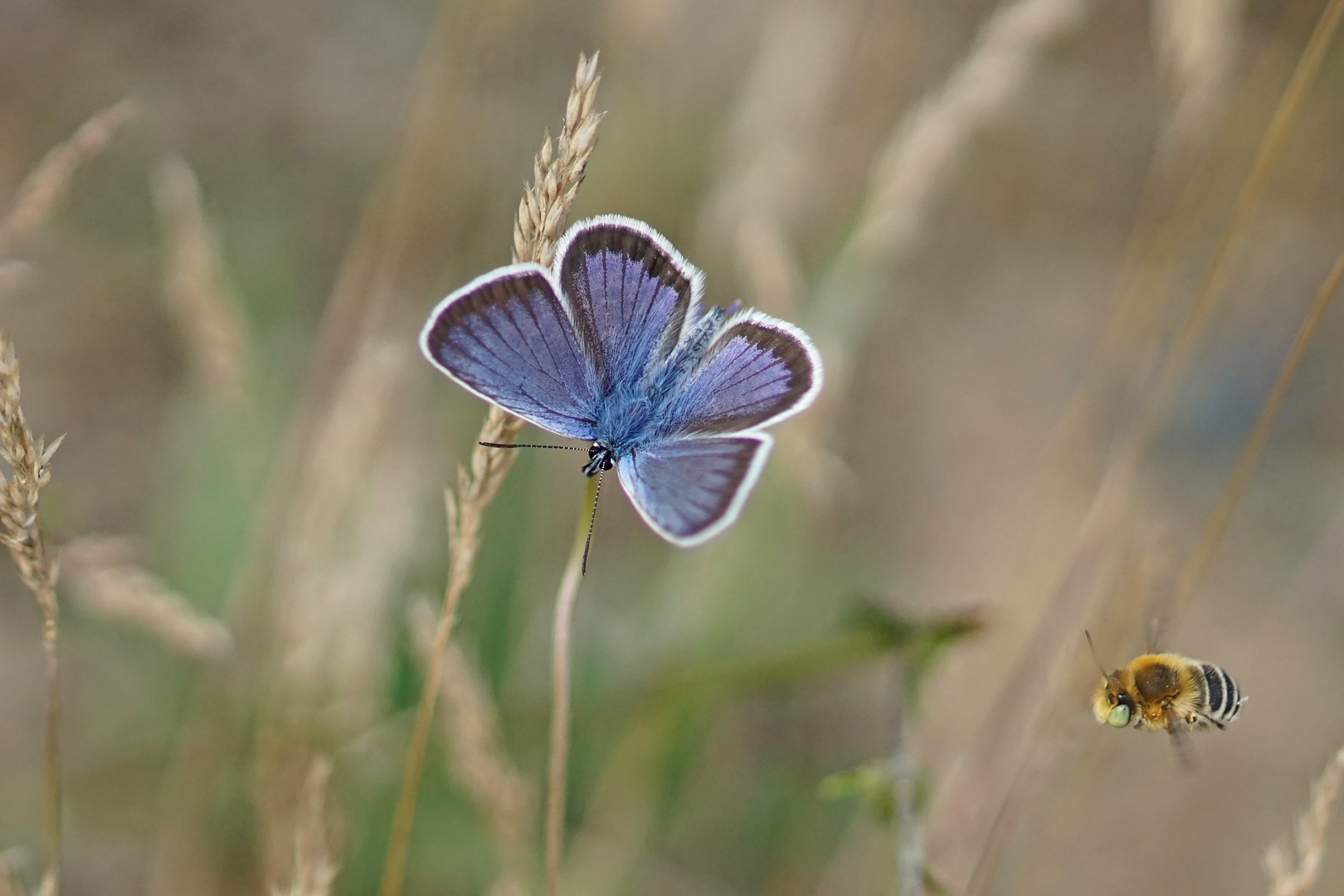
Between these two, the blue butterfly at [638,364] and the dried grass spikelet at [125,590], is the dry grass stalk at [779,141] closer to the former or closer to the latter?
the blue butterfly at [638,364]

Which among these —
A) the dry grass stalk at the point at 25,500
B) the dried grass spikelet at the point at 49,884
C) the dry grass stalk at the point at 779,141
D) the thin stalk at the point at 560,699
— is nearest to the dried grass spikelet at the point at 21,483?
the dry grass stalk at the point at 25,500

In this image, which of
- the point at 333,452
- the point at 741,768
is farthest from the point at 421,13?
the point at 741,768

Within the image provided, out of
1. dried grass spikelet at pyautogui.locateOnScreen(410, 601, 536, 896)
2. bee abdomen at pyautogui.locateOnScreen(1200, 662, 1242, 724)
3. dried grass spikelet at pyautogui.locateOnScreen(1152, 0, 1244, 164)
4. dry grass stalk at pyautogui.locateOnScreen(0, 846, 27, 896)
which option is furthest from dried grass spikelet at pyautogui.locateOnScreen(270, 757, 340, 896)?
dried grass spikelet at pyautogui.locateOnScreen(1152, 0, 1244, 164)

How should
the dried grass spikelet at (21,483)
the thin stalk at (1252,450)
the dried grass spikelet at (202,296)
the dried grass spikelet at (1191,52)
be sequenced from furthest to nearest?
the dried grass spikelet at (202,296) → the dried grass spikelet at (1191,52) → the thin stalk at (1252,450) → the dried grass spikelet at (21,483)

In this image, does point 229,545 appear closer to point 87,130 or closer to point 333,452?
point 333,452

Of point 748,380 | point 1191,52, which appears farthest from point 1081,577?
point 748,380
